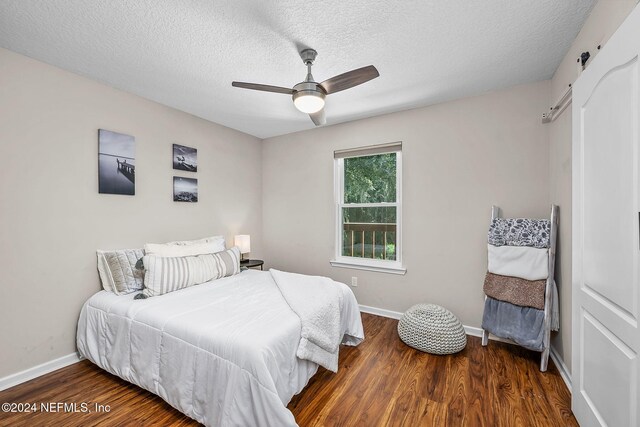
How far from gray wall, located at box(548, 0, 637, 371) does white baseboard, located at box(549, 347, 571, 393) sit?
44mm

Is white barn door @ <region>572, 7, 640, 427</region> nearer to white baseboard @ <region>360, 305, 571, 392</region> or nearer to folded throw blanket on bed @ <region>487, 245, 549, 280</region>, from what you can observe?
white baseboard @ <region>360, 305, 571, 392</region>

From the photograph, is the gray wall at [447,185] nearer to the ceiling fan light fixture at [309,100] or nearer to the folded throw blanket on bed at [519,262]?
the folded throw blanket on bed at [519,262]

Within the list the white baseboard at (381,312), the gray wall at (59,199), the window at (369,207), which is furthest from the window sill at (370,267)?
the gray wall at (59,199)

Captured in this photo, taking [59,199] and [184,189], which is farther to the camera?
[184,189]

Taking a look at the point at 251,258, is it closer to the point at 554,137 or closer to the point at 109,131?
the point at 109,131

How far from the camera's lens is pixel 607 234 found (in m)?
1.33

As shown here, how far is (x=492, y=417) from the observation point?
1701 millimetres

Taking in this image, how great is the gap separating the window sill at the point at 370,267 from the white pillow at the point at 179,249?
1.56 m

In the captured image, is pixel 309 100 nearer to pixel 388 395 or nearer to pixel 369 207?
pixel 369 207

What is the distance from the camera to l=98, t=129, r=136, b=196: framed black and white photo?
2514 mm

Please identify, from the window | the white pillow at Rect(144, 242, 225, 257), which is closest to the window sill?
the window

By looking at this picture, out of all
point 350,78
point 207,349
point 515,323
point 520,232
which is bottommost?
point 515,323

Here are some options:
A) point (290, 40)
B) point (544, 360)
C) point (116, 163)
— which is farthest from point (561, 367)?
point (116, 163)

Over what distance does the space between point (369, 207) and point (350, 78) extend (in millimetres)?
2001
